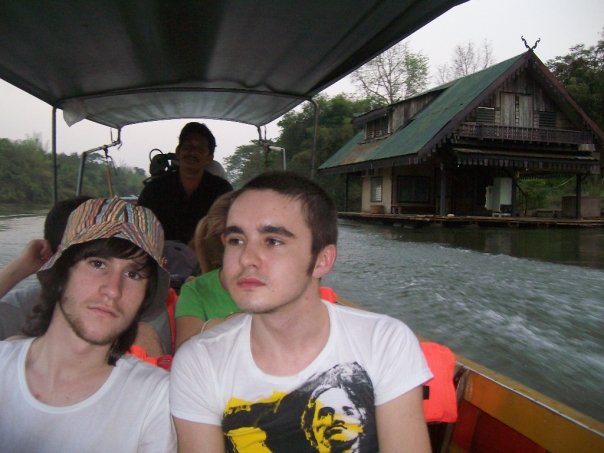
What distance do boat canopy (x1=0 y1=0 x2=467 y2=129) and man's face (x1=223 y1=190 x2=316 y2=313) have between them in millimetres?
1318

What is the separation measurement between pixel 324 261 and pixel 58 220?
1.17m

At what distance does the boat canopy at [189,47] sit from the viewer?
7.95 ft

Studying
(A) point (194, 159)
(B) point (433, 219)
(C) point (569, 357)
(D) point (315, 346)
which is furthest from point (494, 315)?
(B) point (433, 219)

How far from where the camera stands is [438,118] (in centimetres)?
1953

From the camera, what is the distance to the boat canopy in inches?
95.4

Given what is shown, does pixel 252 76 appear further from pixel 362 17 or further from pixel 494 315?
pixel 494 315

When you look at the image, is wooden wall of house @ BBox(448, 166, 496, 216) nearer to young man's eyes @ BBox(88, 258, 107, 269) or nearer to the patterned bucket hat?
the patterned bucket hat

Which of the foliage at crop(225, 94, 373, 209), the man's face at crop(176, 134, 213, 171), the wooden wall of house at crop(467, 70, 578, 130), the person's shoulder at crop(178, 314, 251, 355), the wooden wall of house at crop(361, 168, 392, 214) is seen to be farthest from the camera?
the foliage at crop(225, 94, 373, 209)

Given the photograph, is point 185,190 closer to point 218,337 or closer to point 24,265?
point 24,265

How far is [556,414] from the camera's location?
1729 mm

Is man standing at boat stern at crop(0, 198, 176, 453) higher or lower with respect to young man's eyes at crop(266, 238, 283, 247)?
lower

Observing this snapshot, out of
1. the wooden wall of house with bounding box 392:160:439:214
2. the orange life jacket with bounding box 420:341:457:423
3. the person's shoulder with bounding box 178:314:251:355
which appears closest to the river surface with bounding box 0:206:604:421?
the wooden wall of house with bounding box 392:160:439:214

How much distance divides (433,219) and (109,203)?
58.1 feet

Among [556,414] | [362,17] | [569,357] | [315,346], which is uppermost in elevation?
[362,17]
